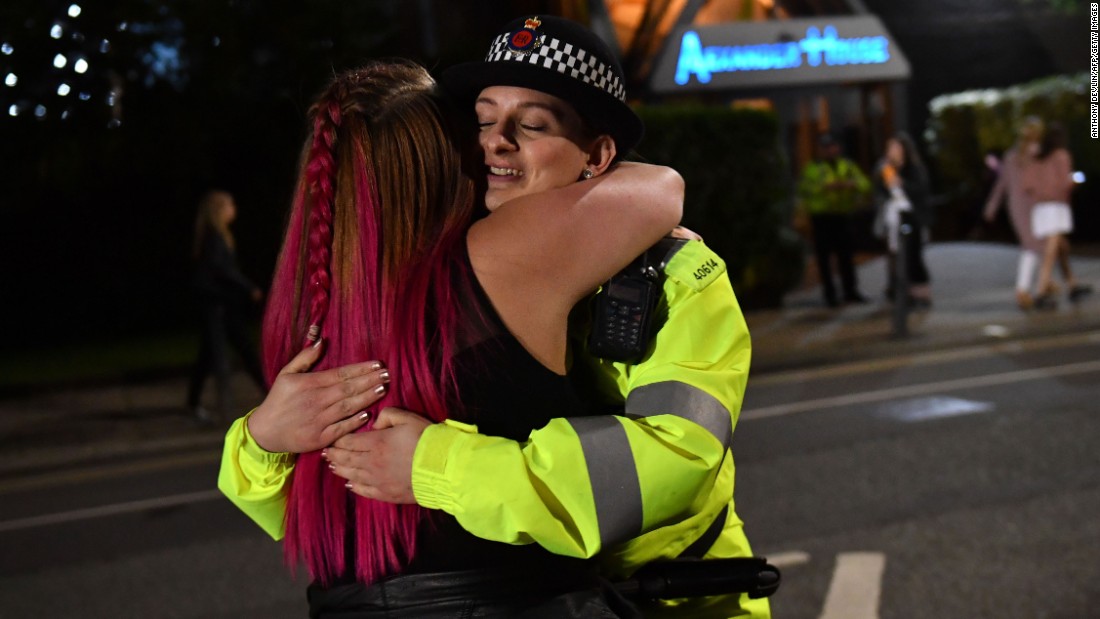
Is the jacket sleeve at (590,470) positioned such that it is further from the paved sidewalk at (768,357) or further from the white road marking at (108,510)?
the paved sidewalk at (768,357)

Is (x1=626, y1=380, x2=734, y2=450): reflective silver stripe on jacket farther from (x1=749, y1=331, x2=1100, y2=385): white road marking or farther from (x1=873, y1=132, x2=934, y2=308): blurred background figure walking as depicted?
(x1=873, y1=132, x2=934, y2=308): blurred background figure walking

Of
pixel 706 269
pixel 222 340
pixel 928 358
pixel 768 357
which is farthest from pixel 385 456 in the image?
pixel 768 357

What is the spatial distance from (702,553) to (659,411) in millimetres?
478

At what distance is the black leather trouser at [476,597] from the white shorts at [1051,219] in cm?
1169

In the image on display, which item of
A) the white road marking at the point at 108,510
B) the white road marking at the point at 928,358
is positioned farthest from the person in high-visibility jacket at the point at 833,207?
the white road marking at the point at 108,510

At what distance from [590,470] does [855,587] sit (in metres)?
3.50

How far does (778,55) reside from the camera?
1975 centimetres

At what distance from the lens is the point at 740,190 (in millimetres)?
13953

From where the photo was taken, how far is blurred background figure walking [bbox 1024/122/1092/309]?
40.6ft

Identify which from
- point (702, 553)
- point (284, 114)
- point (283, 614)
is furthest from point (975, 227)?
point (702, 553)

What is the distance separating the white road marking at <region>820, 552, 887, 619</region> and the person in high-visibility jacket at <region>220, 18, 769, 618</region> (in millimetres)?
2980

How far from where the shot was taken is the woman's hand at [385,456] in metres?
1.75

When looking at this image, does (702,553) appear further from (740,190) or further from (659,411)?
(740,190)

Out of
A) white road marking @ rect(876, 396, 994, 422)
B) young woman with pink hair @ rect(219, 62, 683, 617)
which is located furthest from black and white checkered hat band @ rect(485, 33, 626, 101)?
white road marking @ rect(876, 396, 994, 422)
